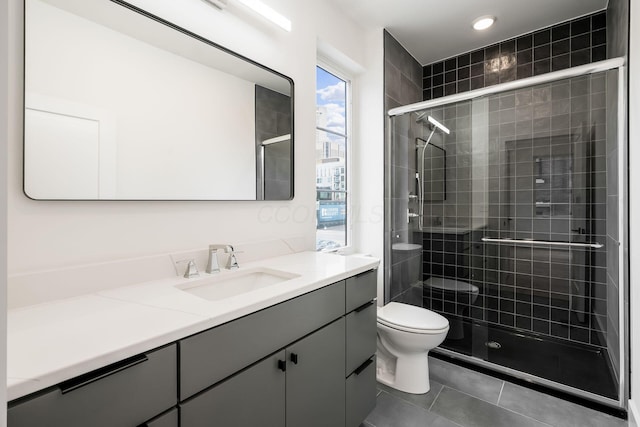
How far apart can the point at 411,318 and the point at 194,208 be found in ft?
4.77

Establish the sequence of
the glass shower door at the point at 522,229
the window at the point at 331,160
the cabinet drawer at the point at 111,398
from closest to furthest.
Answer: the cabinet drawer at the point at 111,398 → the glass shower door at the point at 522,229 → the window at the point at 331,160

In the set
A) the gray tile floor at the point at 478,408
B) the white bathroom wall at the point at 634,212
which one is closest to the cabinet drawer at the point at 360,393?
the gray tile floor at the point at 478,408

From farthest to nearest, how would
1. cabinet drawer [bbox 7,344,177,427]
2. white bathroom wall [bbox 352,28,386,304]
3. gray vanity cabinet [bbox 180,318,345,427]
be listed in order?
white bathroom wall [bbox 352,28,386,304]
gray vanity cabinet [bbox 180,318,345,427]
cabinet drawer [bbox 7,344,177,427]

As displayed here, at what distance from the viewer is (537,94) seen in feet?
6.86

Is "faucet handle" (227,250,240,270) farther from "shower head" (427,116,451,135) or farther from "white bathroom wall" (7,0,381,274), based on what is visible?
"shower head" (427,116,451,135)

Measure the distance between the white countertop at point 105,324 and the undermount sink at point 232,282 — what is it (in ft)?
0.20

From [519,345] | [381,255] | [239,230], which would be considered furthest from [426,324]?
[239,230]

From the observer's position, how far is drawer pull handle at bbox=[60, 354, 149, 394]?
591 millimetres

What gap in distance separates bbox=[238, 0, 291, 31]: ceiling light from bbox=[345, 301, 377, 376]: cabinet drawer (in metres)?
1.52

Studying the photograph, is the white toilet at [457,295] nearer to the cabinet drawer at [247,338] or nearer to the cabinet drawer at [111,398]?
the cabinet drawer at [247,338]

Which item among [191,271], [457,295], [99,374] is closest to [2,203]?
[99,374]

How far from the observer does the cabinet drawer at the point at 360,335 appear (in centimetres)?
141

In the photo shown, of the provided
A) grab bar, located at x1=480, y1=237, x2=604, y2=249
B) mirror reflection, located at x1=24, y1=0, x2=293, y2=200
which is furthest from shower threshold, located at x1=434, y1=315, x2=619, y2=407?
mirror reflection, located at x1=24, y1=0, x2=293, y2=200

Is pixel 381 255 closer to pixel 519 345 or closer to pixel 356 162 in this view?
pixel 356 162
